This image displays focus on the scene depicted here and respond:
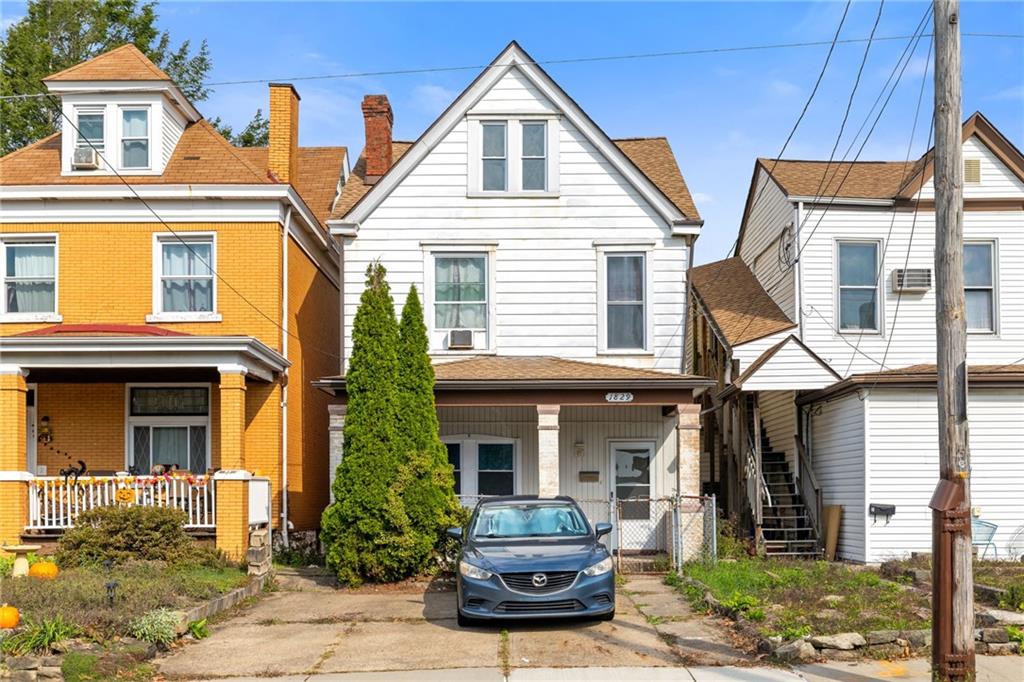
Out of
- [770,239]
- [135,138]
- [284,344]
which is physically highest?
[135,138]

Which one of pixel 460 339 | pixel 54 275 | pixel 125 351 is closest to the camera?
pixel 125 351

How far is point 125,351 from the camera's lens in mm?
18672

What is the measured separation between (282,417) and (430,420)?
480cm

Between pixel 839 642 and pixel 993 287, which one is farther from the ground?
pixel 993 287

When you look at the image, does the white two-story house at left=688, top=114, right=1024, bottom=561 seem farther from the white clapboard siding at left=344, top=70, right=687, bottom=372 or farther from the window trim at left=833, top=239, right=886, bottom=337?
the white clapboard siding at left=344, top=70, right=687, bottom=372

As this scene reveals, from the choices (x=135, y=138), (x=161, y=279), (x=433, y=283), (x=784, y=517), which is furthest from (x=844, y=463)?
(x=135, y=138)

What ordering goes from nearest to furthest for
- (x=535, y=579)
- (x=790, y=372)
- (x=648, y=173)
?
1. (x=535, y=579)
2. (x=790, y=372)
3. (x=648, y=173)

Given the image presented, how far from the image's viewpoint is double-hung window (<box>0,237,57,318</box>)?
840 inches

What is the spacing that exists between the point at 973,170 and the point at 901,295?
2.80 metres

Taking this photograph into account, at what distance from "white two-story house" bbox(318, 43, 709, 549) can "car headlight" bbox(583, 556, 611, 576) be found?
7.65 m

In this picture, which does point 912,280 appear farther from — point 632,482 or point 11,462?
point 11,462

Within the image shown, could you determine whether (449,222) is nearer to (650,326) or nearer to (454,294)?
(454,294)

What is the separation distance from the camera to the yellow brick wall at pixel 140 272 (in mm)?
21219

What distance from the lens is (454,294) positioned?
69.7 feet
